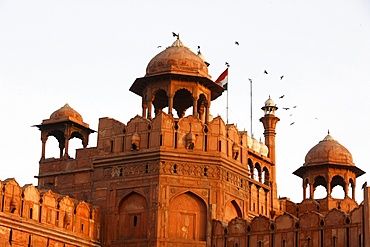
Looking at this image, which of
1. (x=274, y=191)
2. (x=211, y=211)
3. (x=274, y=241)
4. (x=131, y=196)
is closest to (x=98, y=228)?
(x=131, y=196)

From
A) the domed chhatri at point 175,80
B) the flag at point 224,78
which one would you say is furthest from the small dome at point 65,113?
the flag at point 224,78

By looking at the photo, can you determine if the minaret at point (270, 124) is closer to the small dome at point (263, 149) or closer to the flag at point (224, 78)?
the small dome at point (263, 149)

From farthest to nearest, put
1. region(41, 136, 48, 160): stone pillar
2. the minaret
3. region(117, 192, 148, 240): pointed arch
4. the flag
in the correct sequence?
the minaret
the flag
region(41, 136, 48, 160): stone pillar
region(117, 192, 148, 240): pointed arch

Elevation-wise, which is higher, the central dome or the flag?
the flag

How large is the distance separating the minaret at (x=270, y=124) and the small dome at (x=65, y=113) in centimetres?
846

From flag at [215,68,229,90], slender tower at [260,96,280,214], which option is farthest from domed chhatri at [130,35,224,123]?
slender tower at [260,96,280,214]

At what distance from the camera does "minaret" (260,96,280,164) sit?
39100 millimetres

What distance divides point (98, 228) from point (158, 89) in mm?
4794

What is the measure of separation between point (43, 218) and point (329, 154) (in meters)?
13.6

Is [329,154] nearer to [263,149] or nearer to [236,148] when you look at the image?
[263,149]

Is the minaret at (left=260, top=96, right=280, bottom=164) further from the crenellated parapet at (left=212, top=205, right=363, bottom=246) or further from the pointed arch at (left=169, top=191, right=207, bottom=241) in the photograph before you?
the crenellated parapet at (left=212, top=205, right=363, bottom=246)

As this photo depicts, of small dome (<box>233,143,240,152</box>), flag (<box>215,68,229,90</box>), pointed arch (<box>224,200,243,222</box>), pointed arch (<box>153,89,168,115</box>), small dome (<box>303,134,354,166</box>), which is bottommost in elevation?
pointed arch (<box>224,200,243,222</box>)

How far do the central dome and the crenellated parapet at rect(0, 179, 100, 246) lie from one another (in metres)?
4.84

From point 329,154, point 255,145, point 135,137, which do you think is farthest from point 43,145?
point 329,154
